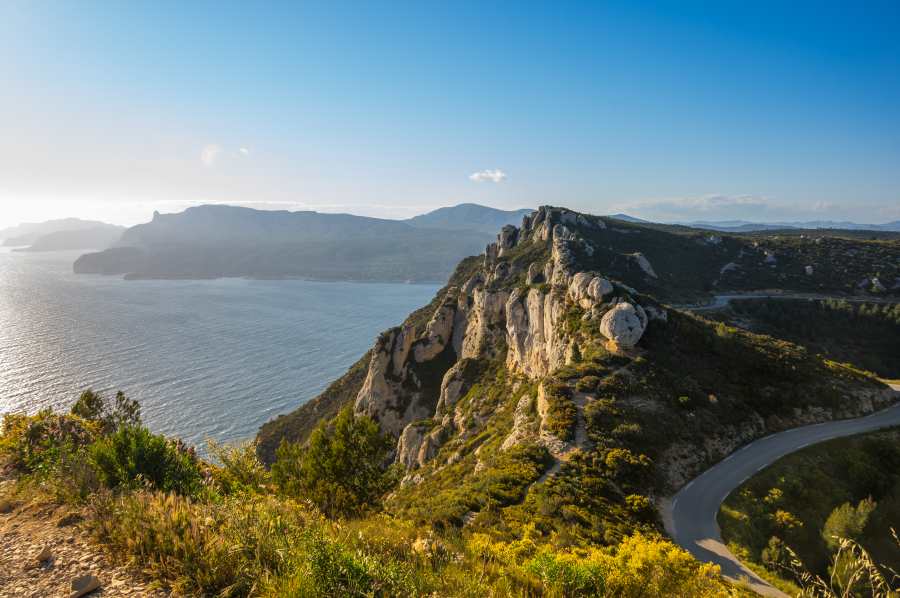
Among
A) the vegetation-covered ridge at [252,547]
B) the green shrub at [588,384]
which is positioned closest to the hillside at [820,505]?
the green shrub at [588,384]

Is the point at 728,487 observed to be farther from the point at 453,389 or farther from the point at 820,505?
the point at 453,389

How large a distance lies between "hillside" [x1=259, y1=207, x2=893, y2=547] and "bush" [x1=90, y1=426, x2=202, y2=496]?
1180 centimetres

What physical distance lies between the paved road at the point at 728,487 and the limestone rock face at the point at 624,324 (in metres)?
12.0

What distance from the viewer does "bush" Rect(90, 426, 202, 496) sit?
11.3 m

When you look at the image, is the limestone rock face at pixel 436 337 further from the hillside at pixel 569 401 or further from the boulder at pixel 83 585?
the boulder at pixel 83 585

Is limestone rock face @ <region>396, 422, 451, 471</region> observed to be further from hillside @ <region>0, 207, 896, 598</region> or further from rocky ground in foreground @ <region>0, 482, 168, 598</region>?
rocky ground in foreground @ <region>0, 482, 168, 598</region>

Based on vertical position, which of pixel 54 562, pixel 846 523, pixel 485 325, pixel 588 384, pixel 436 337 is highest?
pixel 54 562

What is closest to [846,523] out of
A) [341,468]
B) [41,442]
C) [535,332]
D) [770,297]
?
[341,468]

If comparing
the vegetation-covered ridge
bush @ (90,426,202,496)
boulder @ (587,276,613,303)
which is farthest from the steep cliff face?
bush @ (90,426,202,496)

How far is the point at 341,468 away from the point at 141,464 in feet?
27.0

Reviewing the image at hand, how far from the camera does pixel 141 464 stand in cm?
1196

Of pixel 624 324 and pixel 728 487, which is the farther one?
pixel 624 324

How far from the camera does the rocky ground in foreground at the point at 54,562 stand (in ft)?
22.1

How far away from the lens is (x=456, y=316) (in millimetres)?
68688
